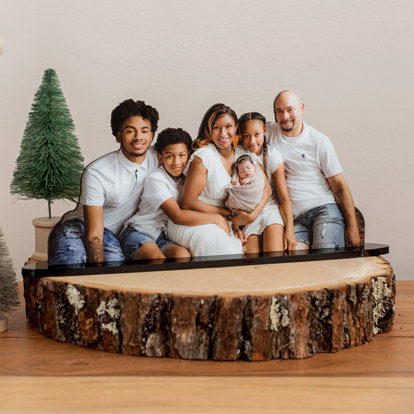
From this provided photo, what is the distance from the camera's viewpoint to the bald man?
1.56 m

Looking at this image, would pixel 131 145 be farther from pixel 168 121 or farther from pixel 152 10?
pixel 152 10

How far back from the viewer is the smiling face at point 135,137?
148 centimetres

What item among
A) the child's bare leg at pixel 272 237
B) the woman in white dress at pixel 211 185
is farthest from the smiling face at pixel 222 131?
the child's bare leg at pixel 272 237

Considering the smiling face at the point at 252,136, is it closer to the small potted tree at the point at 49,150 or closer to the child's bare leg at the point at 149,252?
the child's bare leg at the point at 149,252

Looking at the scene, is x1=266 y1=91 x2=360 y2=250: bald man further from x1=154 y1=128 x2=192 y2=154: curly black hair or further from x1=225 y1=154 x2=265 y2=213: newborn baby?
x1=154 y1=128 x2=192 y2=154: curly black hair

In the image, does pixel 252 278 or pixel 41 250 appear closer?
pixel 252 278

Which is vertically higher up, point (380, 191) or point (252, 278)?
point (380, 191)

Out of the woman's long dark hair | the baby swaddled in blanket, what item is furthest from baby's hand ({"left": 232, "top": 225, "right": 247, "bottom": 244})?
the woman's long dark hair

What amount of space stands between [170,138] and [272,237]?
36 centimetres

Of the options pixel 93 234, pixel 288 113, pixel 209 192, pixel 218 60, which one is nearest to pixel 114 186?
pixel 93 234

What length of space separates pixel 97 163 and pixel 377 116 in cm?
109

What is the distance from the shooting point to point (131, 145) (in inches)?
58.2

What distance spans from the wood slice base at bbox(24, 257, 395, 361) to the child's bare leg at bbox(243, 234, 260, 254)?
0.10m

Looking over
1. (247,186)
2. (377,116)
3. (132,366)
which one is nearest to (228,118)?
(247,186)
